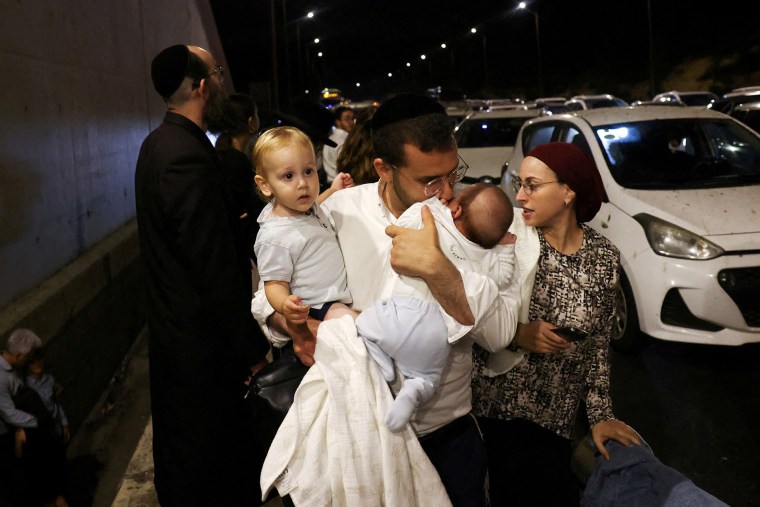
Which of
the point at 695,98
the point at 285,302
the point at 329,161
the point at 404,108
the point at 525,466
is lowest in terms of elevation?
the point at 525,466

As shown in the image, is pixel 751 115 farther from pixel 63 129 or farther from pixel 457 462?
pixel 457 462

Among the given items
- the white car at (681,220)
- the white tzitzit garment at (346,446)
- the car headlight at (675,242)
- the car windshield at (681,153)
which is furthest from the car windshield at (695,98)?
the white tzitzit garment at (346,446)

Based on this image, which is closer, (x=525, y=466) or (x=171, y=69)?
(x=525, y=466)

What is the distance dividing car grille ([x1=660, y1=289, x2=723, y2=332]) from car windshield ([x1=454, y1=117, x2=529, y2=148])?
7322mm

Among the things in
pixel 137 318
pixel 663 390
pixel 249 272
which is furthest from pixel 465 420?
pixel 137 318

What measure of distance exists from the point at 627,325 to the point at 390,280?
14.7 ft

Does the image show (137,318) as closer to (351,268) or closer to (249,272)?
(249,272)

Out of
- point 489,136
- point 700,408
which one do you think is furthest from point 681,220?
point 489,136

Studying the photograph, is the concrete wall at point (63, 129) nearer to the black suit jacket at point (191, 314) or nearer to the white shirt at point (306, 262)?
the black suit jacket at point (191, 314)

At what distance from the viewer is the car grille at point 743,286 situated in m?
5.57

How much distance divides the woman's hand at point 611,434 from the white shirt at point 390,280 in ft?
2.28

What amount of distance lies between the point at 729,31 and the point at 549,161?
5889cm

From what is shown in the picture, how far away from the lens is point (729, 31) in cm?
5381

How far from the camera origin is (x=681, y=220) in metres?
5.84
